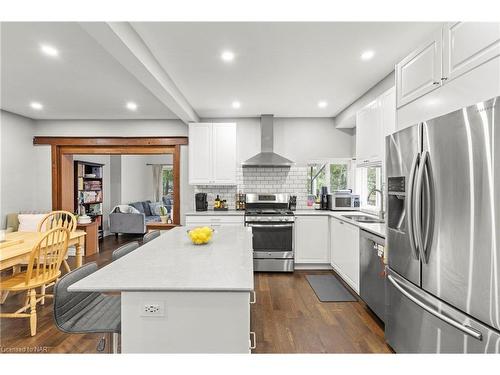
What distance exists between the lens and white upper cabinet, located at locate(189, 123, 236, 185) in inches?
182

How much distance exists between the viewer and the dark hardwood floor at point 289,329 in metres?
2.23

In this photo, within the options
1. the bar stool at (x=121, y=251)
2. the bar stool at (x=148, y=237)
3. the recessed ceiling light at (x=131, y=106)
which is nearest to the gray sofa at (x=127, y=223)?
the recessed ceiling light at (x=131, y=106)

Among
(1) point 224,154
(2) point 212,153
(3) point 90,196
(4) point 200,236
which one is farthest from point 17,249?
(3) point 90,196

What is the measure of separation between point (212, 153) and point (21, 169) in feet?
11.6

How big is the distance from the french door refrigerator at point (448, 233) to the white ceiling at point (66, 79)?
8.79ft

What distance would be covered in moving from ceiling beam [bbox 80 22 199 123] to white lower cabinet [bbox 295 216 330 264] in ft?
8.37

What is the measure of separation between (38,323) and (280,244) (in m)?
2.98

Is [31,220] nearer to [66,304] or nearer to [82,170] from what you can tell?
[82,170]

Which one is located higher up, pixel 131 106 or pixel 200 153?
pixel 131 106

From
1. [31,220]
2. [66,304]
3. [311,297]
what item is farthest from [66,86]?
[311,297]

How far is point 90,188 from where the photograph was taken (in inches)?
270

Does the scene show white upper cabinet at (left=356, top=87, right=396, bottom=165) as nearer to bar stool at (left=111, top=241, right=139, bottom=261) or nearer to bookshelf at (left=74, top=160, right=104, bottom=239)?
bar stool at (left=111, top=241, right=139, bottom=261)

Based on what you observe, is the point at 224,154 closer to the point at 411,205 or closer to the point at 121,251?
the point at 121,251
